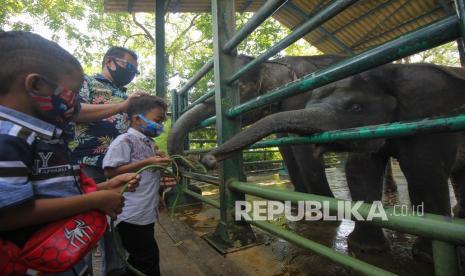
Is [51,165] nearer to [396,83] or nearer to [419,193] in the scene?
[419,193]

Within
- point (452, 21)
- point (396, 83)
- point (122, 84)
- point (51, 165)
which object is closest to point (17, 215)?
point (51, 165)

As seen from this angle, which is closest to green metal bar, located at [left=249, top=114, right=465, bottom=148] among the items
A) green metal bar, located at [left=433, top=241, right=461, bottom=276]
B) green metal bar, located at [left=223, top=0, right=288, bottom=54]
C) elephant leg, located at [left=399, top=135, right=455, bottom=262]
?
green metal bar, located at [left=433, top=241, right=461, bottom=276]

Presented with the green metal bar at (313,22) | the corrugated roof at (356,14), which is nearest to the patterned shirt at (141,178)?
the green metal bar at (313,22)

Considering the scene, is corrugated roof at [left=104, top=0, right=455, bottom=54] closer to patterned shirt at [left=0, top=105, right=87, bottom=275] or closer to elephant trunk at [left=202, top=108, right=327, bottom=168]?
elephant trunk at [left=202, top=108, right=327, bottom=168]

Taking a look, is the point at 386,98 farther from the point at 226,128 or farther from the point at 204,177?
the point at 204,177

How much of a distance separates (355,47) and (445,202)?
4902 millimetres

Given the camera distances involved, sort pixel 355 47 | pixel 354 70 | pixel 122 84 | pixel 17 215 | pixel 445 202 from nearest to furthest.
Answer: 1. pixel 17 215
2. pixel 354 70
3. pixel 445 202
4. pixel 122 84
5. pixel 355 47

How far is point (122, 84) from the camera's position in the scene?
7.78 ft

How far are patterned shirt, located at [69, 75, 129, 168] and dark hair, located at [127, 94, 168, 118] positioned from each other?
0.39 metres

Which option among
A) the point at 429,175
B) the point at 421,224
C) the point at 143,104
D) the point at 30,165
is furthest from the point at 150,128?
the point at 429,175

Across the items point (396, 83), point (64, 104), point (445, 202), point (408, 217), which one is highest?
point (396, 83)

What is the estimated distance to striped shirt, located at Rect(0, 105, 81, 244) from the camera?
2.62 feet

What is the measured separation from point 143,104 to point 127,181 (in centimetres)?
68

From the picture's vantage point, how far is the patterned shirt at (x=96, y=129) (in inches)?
79.7
